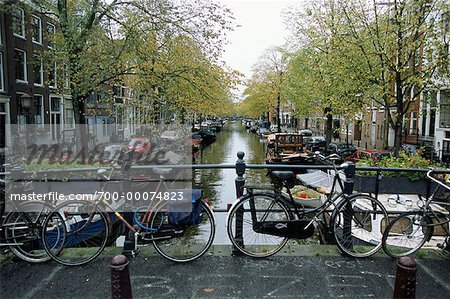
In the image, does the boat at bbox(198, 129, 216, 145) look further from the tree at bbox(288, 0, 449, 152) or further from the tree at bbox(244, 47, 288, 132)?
the tree at bbox(288, 0, 449, 152)

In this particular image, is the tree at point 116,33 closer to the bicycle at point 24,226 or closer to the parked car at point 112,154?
the parked car at point 112,154

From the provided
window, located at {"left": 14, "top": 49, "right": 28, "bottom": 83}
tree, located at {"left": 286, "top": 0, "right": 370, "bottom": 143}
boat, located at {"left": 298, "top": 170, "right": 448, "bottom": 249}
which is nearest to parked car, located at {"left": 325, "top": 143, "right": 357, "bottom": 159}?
tree, located at {"left": 286, "top": 0, "right": 370, "bottom": 143}

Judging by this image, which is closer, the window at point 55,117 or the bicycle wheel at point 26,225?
the bicycle wheel at point 26,225

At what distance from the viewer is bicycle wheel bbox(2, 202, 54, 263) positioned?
423 cm

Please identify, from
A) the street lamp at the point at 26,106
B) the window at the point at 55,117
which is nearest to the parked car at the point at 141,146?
the street lamp at the point at 26,106

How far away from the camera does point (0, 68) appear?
2392 centimetres

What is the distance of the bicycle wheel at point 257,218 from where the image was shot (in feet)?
14.1

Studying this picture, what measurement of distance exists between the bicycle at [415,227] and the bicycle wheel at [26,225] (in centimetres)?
405

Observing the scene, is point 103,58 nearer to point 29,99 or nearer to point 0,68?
point 0,68

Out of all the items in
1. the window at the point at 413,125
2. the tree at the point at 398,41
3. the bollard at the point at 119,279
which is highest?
the tree at the point at 398,41

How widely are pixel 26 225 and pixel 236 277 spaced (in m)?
2.55

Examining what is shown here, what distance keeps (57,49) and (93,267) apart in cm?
1114

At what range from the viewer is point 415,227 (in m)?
4.40

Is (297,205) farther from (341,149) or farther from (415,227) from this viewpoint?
(341,149)
